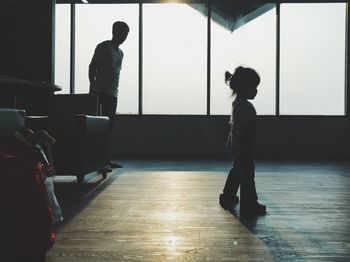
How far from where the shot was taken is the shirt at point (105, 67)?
190 inches

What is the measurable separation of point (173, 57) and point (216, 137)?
161 cm

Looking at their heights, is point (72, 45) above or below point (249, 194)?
above

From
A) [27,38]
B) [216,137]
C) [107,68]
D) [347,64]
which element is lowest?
[216,137]

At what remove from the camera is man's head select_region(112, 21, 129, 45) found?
4.80 m

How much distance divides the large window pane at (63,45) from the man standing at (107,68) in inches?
135

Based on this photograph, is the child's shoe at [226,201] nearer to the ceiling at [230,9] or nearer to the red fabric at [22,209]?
the red fabric at [22,209]

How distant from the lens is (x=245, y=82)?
2816 mm

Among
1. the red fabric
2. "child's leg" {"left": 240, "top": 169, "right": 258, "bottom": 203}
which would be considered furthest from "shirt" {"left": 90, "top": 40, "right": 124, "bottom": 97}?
the red fabric

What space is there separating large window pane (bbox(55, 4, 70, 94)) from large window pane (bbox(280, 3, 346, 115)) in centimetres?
371

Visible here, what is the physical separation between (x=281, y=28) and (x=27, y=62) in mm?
4759

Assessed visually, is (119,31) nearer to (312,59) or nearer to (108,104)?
(108,104)

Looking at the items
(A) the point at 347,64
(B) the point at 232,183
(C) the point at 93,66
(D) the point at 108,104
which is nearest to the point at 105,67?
(C) the point at 93,66

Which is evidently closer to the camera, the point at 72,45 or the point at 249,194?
the point at 249,194

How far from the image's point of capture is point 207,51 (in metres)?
8.09
